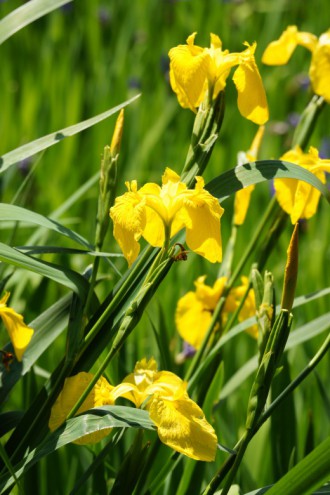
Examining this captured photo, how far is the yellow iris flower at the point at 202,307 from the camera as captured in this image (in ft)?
3.66

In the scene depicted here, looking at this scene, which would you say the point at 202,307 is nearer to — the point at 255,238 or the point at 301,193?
the point at 255,238

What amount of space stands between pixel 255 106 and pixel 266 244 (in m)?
0.27

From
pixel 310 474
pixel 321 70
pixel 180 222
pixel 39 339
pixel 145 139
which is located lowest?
pixel 310 474

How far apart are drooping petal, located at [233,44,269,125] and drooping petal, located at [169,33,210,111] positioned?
34mm

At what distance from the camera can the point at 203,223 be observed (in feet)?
2.41

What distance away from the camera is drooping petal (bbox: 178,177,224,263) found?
0.73 metres

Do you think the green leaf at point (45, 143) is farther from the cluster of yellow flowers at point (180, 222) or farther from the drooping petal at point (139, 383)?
the drooping petal at point (139, 383)

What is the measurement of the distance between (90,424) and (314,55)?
0.60 m

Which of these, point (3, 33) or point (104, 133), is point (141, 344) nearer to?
point (3, 33)

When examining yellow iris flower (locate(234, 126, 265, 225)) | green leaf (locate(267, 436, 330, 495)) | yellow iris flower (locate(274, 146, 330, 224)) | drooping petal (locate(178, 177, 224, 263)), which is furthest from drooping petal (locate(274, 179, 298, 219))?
green leaf (locate(267, 436, 330, 495))

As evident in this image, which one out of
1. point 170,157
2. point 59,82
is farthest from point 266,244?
point 59,82

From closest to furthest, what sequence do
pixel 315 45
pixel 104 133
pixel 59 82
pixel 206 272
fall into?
pixel 315 45
pixel 206 272
pixel 104 133
pixel 59 82

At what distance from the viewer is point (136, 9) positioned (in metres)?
3.07

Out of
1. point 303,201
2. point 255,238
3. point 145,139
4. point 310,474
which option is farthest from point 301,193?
point 145,139
